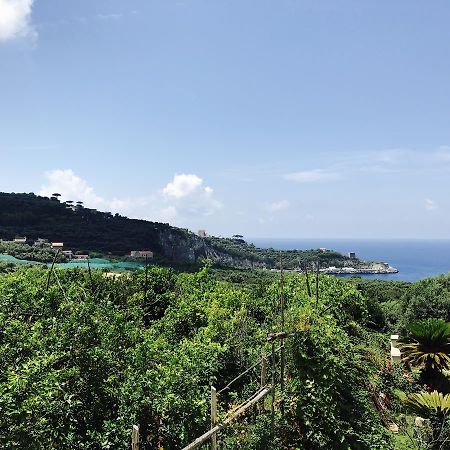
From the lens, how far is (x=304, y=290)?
51.8 feet

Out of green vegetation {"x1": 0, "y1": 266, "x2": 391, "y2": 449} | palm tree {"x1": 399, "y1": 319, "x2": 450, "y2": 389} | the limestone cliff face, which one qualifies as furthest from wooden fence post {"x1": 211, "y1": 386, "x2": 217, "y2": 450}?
the limestone cliff face

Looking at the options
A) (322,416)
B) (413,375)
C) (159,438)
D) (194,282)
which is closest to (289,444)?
(322,416)

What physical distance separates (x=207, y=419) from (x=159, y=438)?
818 mm

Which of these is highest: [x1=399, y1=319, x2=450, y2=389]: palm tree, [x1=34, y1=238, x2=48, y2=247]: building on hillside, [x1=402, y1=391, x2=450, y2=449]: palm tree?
[x1=34, y1=238, x2=48, y2=247]: building on hillside

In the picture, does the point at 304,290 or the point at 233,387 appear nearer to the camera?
the point at 233,387

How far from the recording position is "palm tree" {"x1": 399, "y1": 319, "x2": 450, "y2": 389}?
11797 millimetres

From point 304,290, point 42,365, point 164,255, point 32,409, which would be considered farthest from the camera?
point 164,255

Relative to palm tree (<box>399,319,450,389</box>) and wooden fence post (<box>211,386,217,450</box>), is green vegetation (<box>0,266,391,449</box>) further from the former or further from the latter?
palm tree (<box>399,319,450,389</box>)

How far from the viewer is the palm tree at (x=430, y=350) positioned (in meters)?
11.8

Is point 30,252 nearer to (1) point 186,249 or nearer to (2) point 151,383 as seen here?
(1) point 186,249

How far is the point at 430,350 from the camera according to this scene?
39.8 feet

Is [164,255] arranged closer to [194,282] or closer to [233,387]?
[194,282]

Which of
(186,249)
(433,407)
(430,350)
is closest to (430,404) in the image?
(433,407)

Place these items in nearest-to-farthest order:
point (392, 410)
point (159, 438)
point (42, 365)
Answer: point (42, 365) < point (159, 438) < point (392, 410)
